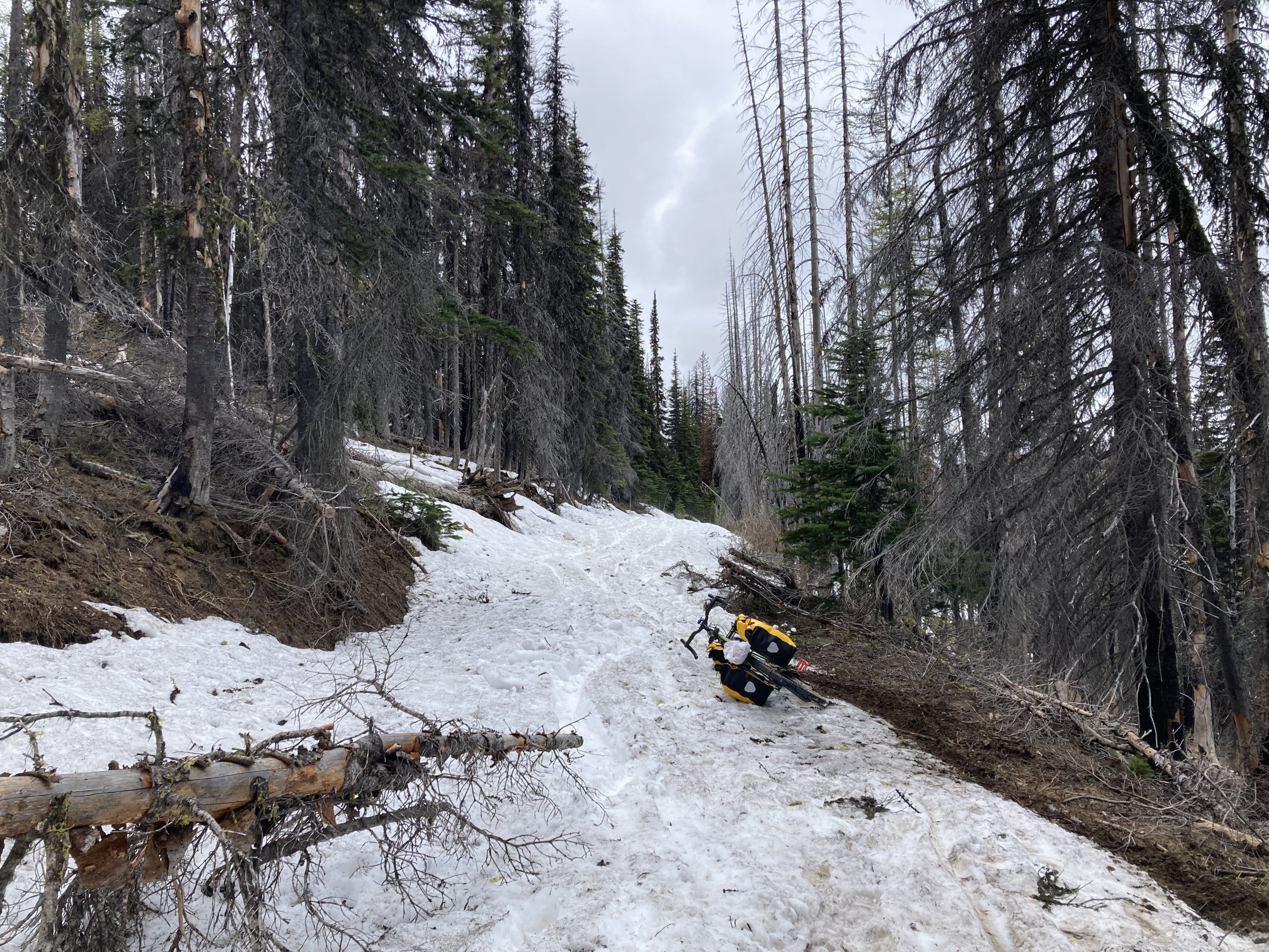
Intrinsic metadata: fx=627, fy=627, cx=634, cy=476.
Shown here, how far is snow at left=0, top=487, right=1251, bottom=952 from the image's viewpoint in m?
2.86

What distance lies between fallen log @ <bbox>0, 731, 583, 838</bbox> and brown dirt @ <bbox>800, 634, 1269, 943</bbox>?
11.6ft

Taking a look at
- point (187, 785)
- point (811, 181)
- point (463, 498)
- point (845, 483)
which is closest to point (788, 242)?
point (811, 181)

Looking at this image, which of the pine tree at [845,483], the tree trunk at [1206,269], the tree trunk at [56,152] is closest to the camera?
the tree trunk at [1206,269]

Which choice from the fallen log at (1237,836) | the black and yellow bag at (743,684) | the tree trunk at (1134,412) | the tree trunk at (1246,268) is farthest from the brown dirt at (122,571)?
the tree trunk at (1246,268)

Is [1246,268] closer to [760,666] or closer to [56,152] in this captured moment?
[760,666]

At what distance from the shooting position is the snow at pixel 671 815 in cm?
286

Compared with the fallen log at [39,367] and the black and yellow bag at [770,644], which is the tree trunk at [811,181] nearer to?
the black and yellow bag at [770,644]

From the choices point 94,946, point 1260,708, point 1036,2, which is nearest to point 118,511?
point 94,946

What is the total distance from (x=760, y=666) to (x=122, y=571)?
5.88 meters

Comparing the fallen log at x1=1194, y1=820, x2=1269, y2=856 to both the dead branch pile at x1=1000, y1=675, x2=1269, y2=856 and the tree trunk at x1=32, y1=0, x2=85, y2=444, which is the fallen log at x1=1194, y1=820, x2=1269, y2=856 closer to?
the dead branch pile at x1=1000, y1=675, x2=1269, y2=856

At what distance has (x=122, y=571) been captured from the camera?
5.66m

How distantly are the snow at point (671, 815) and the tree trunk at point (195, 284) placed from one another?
181cm

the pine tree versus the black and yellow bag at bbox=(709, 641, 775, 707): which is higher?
the pine tree

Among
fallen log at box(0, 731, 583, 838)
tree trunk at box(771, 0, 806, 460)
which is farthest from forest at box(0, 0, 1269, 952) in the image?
tree trunk at box(771, 0, 806, 460)
